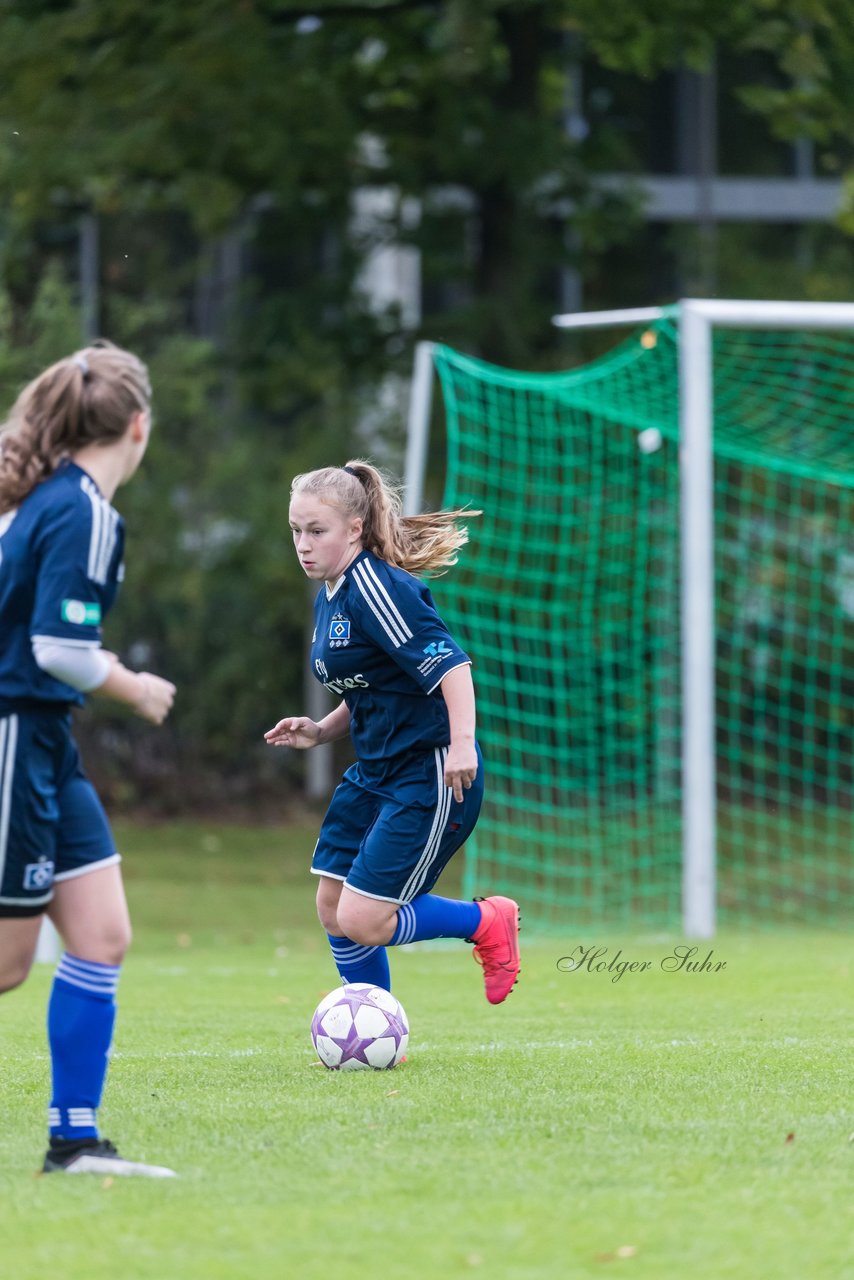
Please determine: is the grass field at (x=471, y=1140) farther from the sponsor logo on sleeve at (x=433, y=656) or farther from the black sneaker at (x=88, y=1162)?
the sponsor logo on sleeve at (x=433, y=656)

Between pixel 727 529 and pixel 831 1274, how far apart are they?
42.8ft

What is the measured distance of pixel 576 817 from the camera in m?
13.3

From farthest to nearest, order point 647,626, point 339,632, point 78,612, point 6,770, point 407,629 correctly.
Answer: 1. point 647,626
2. point 339,632
3. point 407,629
4. point 6,770
5. point 78,612

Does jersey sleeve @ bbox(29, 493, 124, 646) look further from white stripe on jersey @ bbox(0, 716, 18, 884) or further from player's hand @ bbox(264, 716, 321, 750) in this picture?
player's hand @ bbox(264, 716, 321, 750)

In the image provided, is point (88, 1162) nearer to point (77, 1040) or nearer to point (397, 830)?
point (77, 1040)

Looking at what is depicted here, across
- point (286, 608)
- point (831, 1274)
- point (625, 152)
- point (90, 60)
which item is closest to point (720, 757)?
point (286, 608)

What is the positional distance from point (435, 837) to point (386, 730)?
364 millimetres

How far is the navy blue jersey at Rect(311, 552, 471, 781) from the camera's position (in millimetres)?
5227

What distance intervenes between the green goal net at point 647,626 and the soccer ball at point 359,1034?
594 cm

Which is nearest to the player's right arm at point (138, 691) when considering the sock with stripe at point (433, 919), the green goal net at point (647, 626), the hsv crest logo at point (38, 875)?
the hsv crest logo at point (38, 875)

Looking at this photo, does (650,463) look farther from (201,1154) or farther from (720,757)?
(201,1154)

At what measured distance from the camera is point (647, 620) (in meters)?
14.7

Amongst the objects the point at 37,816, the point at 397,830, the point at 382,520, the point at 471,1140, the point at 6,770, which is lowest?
the point at 471,1140

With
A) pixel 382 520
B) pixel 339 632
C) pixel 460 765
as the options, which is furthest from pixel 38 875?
pixel 382 520
